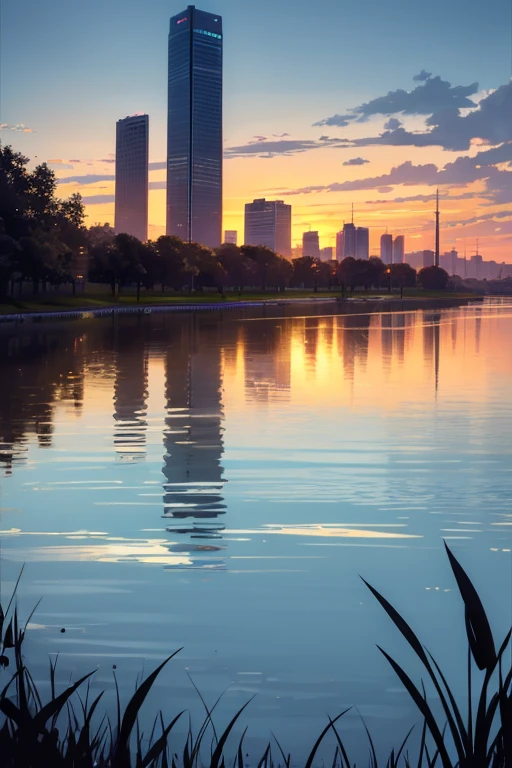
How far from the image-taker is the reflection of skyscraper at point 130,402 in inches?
563

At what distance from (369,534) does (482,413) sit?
9.36 m

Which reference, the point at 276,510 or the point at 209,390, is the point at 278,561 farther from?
the point at 209,390

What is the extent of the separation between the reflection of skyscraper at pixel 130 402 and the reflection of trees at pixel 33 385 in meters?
0.99

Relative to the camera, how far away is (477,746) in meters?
2.86

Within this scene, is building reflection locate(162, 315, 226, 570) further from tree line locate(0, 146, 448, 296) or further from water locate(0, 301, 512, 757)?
tree line locate(0, 146, 448, 296)

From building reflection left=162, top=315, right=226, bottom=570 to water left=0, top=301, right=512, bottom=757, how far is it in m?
0.04

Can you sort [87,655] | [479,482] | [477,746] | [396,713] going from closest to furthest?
[477,746], [396,713], [87,655], [479,482]

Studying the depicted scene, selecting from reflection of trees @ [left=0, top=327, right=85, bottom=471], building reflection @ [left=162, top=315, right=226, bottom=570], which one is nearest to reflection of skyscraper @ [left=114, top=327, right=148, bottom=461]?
building reflection @ [left=162, top=315, right=226, bottom=570]

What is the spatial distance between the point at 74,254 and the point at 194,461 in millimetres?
122618

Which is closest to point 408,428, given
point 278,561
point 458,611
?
point 278,561

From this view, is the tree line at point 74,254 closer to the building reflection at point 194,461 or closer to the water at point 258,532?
the building reflection at point 194,461

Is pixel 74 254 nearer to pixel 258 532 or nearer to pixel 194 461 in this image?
pixel 194 461

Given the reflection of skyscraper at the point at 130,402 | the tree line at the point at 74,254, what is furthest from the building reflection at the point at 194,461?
the tree line at the point at 74,254

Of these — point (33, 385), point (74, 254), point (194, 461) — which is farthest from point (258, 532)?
point (74, 254)
